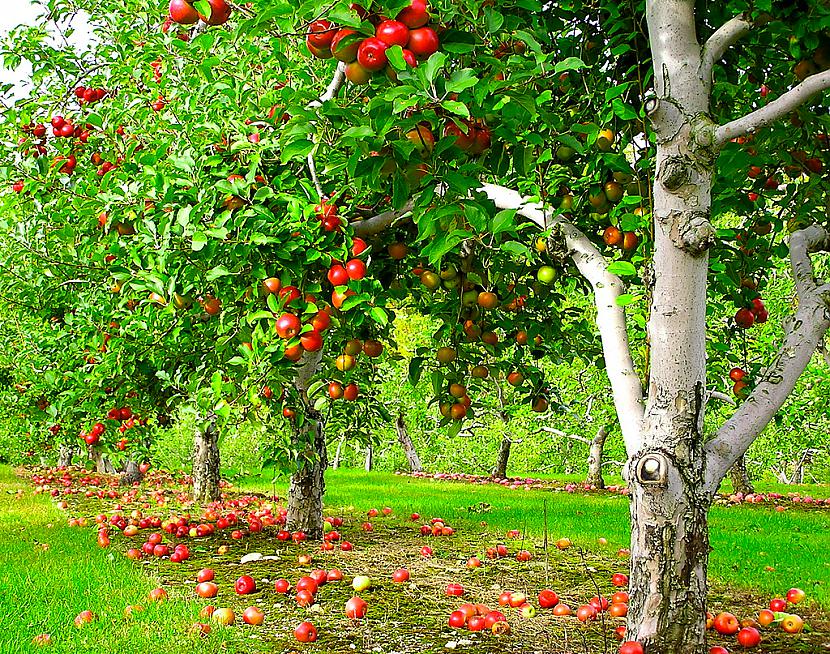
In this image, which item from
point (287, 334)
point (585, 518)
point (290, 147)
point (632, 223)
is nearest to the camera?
point (290, 147)

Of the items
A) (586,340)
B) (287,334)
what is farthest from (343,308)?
(586,340)

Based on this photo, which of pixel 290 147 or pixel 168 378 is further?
pixel 168 378

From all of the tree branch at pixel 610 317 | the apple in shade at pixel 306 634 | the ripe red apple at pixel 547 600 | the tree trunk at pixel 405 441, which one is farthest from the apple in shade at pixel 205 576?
the tree trunk at pixel 405 441

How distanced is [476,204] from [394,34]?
0.57 m

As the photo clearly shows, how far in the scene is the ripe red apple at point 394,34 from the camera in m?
1.95

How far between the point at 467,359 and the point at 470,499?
8463 millimetres

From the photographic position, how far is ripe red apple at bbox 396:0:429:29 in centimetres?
197

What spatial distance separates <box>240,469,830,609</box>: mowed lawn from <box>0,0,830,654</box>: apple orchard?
Answer: 220 cm

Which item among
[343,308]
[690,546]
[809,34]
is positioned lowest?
[690,546]

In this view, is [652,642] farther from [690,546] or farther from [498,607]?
[498,607]

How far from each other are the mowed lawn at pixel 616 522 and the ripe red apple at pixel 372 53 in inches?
164

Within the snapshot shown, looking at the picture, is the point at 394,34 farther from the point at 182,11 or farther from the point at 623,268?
the point at 623,268

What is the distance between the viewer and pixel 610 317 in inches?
145

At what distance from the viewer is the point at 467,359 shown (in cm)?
452
